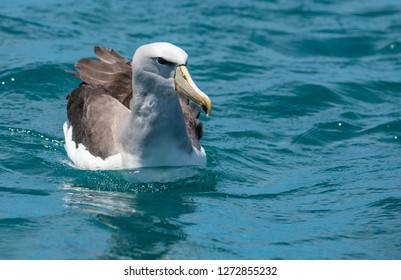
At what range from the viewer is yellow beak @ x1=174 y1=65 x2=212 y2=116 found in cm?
1026

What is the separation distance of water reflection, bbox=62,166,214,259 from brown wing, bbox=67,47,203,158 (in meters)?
0.59

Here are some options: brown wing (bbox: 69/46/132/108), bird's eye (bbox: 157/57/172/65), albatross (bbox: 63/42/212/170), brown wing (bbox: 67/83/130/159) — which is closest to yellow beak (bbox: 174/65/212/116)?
albatross (bbox: 63/42/212/170)

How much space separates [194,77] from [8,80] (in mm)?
3111

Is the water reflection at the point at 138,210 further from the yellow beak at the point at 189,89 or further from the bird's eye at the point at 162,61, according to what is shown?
the bird's eye at the point at 162,61

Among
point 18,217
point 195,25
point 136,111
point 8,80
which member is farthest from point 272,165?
point 195,25

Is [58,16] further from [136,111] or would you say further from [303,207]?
[303,207]

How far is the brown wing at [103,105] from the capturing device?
11.6 metres

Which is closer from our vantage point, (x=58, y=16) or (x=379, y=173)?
(x=379, y=173)

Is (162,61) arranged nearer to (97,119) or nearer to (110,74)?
(97,119)

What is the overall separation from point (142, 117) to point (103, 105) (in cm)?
109

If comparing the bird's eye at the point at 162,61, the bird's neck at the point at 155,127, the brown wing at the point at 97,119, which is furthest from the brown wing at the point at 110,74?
the bird's eye at the point at 162,61

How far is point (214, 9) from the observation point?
64.4ft

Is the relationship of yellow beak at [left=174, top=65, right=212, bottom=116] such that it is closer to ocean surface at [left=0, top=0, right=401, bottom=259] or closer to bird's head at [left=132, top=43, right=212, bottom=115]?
bird's head at [left=132, top=43, right=212, bottom=115]

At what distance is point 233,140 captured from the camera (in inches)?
523
